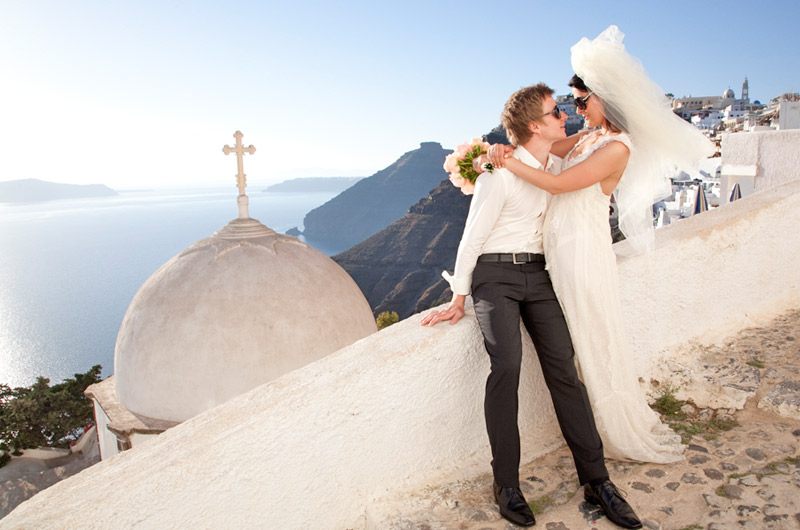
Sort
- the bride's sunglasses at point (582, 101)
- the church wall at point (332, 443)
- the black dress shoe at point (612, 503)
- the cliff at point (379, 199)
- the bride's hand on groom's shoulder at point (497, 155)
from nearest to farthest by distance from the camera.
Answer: the church wall at point (332, 443) < the black dress shoe at point (612, 503) < the bride's hand on groom's shoulder at point (497, 155) < the bride's sunglasses at point (582, 101) < the cliff at point (379, 199)

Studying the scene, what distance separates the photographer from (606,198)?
8.14 ft

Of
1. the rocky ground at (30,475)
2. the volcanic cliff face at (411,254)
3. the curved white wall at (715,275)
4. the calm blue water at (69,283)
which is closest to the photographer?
the curved white wall at (715,275)

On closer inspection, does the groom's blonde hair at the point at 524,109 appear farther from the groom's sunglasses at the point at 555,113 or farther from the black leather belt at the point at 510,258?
the black leather belt at the point at 510,258

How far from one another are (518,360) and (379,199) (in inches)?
6418

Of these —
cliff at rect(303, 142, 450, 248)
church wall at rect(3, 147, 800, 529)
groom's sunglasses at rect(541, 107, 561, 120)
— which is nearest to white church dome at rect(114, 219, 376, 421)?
church wall at rect(3, 147, 800, 529)

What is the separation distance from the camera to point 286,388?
2.20 meters

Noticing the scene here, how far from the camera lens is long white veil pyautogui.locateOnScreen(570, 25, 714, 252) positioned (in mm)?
2398

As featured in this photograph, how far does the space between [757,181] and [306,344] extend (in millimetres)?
5785

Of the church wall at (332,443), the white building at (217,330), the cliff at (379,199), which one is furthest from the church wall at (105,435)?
the cliff at (379,199)

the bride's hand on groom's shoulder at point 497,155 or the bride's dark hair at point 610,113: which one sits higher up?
the bride's dark hair at point 610,113

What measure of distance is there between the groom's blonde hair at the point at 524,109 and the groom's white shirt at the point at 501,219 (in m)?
0.08

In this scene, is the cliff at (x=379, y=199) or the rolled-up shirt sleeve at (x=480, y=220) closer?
the rolled-up shirt sleeve at (x=480, y=220)

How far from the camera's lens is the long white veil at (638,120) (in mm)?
2398

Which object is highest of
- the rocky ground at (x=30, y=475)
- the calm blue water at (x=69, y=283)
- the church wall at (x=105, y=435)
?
the church wall at (x=105, y=435)
